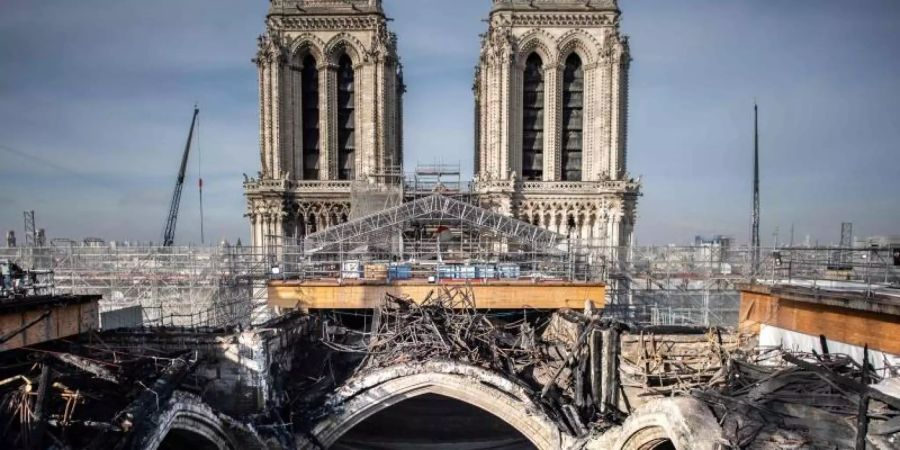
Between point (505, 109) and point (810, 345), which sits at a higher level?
point (505, 109)

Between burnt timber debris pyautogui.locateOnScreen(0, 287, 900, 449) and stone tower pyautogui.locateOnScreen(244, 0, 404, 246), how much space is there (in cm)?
1327

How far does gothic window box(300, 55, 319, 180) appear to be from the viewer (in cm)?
2876

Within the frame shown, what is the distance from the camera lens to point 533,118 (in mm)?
29375

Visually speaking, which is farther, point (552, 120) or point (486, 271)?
point (552, 120)

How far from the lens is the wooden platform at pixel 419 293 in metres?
16.0

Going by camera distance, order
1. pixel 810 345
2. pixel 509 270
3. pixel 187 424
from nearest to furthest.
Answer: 1. pixel 187 424
2. pixel 810 345
3. pixel 509 270

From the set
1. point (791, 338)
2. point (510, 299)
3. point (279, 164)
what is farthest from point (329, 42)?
point (791, 338)

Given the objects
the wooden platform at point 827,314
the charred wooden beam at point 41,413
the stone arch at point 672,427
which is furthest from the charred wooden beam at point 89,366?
the wooden platform at point 827,314

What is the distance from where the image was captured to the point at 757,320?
12.1 metres

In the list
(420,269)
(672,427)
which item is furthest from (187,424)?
(420,269)

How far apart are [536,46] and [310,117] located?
47.2 feet

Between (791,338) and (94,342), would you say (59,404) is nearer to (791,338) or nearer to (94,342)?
(94,342)

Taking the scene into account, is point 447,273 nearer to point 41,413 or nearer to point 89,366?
point 89,366

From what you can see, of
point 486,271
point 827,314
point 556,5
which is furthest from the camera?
point 556,5
